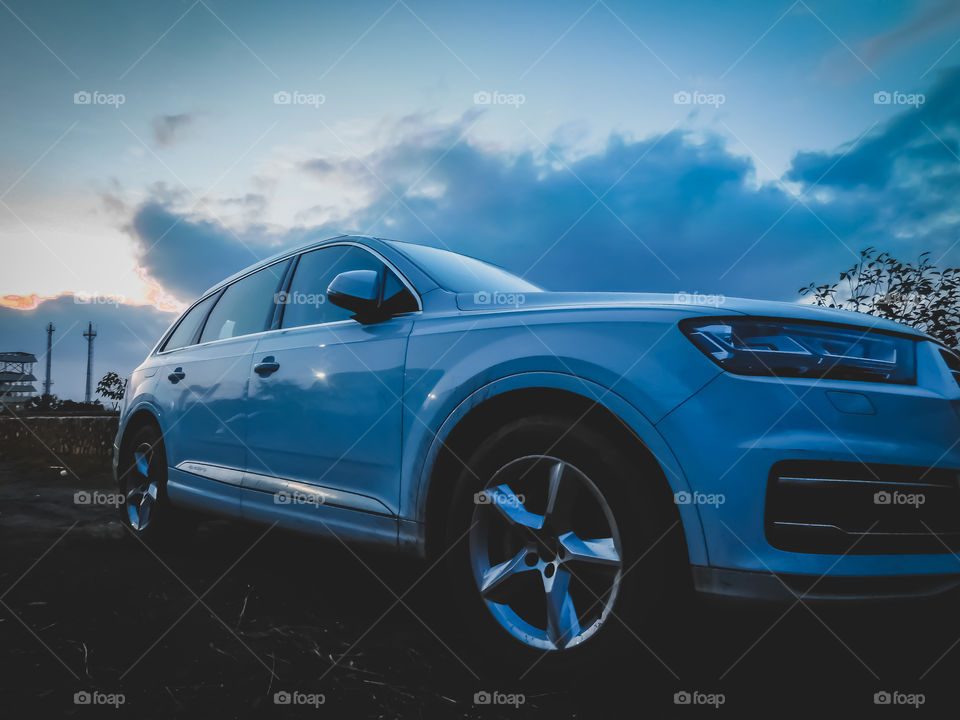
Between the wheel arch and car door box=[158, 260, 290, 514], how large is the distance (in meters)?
1.37

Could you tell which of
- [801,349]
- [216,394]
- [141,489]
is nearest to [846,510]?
[801,349]

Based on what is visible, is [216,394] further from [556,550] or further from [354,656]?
[556,550]

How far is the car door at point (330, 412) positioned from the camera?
2.48 meters

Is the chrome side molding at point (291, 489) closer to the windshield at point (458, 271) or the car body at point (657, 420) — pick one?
the car body at point (657, 420)

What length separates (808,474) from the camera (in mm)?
1677

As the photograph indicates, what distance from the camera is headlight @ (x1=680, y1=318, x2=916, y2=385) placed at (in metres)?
1.82

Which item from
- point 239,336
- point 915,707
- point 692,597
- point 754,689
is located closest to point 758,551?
point 692,597

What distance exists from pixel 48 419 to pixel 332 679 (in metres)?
11.3

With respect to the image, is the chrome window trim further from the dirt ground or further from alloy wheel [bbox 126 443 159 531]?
the dirt ground

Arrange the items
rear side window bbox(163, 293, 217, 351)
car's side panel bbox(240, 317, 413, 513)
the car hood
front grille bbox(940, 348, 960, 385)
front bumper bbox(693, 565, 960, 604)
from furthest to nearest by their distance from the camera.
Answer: rear side window bbox(163, 293, 217, 351) < car's side panel bbox(240, 317, 413, 513) < front grille bbox(940, 348, 960, 385) < the car hood < front bumper bbox(693, 565, 960, 604)

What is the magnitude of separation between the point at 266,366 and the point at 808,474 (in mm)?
2446

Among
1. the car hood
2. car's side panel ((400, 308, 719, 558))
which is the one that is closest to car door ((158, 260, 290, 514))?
car's side panel ((400, 308, 719, 558))

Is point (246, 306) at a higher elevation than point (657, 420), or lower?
higher

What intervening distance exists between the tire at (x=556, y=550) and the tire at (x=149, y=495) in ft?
8.44
